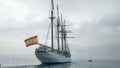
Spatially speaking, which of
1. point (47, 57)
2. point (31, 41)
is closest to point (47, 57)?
point (47, 57)

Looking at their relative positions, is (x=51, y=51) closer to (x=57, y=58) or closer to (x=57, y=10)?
(x=57, y=58)

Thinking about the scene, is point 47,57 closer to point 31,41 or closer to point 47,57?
point 47,57

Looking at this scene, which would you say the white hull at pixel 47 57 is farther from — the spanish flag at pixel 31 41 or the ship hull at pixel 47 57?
the spanish flag at pixel 31 41

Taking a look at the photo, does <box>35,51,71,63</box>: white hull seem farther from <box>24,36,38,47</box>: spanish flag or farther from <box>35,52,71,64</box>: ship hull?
<box>24,36,38,47</box>: spanish flag

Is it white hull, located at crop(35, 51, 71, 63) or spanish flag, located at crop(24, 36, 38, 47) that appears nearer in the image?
spanish flag, located at crop(24, 36, 38, 47)

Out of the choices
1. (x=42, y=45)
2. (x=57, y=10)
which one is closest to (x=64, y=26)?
(x=57, y=10)

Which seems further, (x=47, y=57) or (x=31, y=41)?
(x=47, y=57)

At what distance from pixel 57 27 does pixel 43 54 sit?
98.4 feet

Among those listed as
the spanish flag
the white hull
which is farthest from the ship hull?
the spanish flag

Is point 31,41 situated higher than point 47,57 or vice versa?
point 31,41

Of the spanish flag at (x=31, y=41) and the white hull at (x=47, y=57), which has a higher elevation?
the spanish flag at (x=31, y=41)

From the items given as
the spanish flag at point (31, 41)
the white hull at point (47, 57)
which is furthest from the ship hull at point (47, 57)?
the spanish flag at point (31, 41)

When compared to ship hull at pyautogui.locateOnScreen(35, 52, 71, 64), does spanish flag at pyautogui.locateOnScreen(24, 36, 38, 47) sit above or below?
above

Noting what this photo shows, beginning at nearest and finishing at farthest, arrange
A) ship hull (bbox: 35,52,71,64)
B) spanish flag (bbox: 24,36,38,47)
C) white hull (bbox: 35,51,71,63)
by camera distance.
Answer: spanish flag (bbox: 24,36,38,47) → white hull (bbox: 35,51,71,63) → ship hull (bbox: 35,52,71,64)
